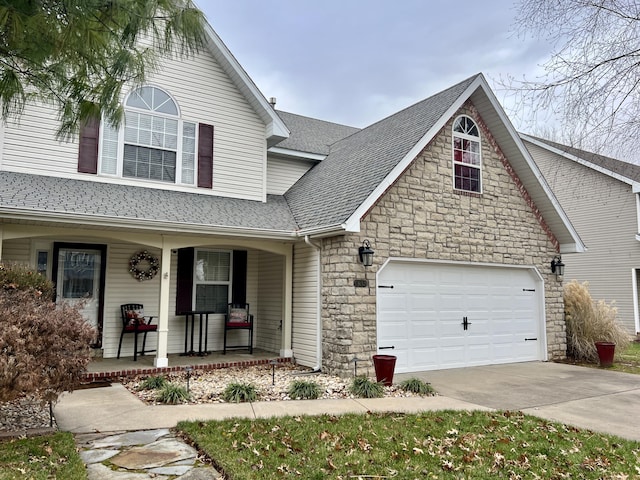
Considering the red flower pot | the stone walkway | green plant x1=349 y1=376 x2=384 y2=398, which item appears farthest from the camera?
the red flower pot

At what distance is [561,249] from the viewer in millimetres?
11695

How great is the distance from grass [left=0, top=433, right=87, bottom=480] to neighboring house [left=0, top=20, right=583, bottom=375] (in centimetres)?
355

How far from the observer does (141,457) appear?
169 inches

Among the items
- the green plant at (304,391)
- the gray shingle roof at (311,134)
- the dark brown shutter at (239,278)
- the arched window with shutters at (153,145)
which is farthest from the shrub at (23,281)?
the gray shingle roof at (311,134)

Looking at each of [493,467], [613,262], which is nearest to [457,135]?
[493,467]

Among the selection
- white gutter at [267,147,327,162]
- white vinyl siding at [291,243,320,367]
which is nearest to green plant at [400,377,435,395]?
white vinyl siding at [291,243,320,367]

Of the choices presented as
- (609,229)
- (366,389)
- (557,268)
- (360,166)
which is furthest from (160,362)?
(609,229)

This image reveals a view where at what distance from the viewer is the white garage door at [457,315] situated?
910 centimetres

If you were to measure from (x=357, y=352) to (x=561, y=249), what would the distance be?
6.44m

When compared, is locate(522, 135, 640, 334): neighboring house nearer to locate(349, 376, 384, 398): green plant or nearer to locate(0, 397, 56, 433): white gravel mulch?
locate(349, 376, 384, 398): green plant

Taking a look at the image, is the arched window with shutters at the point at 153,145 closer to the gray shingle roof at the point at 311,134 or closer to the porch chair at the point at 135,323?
the gray shingle roof at the point at 311,134

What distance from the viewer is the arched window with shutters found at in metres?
9.56

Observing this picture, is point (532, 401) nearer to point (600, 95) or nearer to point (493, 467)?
point (493, 467)

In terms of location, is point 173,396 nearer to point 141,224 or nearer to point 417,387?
point 141,224
